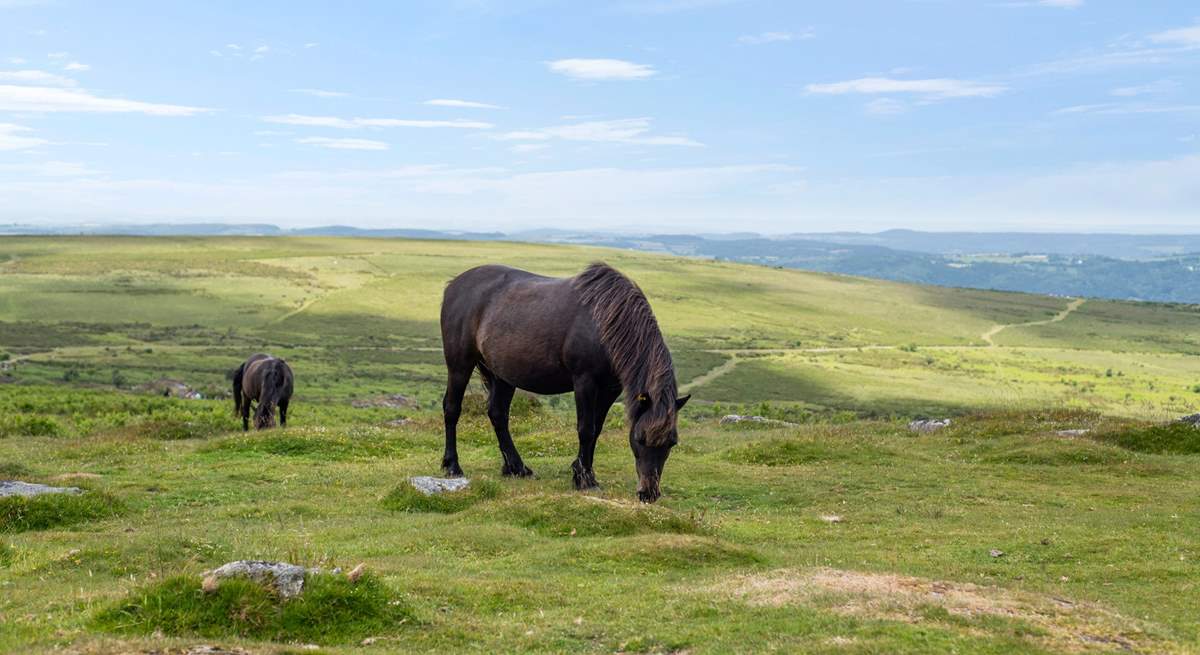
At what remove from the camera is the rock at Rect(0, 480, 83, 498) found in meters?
16.5

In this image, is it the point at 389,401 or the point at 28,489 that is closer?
the point at 28,489

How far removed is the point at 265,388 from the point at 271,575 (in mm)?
22877

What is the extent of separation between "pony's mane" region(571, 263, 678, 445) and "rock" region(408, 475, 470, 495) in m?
3.61

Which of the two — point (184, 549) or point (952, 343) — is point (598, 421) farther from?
Result: point (952, 343)

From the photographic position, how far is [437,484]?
18656 millimetres

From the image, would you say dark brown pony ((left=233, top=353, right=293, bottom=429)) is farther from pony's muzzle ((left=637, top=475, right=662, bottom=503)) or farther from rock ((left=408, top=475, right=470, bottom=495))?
pony's muzzle ((left=637, top=475, right=662, bottom=503))

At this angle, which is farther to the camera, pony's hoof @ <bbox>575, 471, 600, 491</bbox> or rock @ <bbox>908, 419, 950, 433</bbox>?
rock @ <bbox>908, 419, 950, 433</bbox>

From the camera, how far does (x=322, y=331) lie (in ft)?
384

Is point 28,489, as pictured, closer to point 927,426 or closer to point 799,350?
point 927,426

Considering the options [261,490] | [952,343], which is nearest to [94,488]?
[261,490]

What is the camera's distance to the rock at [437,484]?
60.1 ft

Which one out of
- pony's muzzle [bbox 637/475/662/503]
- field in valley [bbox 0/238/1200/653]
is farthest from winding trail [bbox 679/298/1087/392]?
pony's muzzle [bbox 637/475/662/503]

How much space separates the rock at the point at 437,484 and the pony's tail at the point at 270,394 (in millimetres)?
13906

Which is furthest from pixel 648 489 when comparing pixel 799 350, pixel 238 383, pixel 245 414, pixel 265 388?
pixel 799 350
